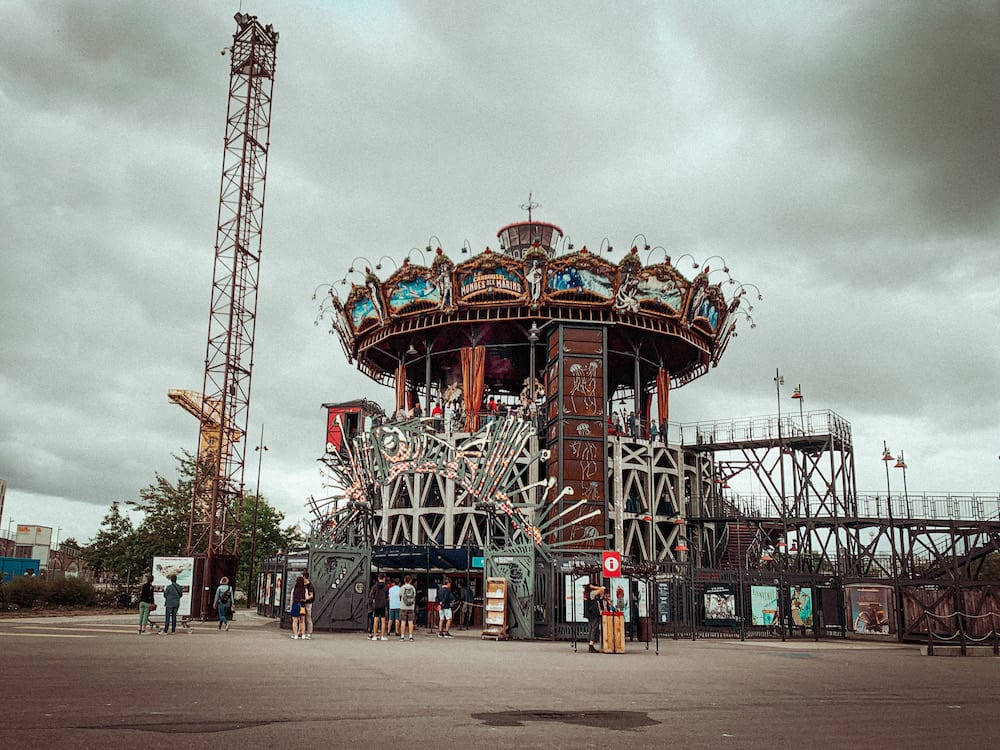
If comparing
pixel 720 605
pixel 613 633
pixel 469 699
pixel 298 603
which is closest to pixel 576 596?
pixel 613 633

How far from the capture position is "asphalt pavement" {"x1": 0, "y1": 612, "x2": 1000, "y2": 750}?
294 inches

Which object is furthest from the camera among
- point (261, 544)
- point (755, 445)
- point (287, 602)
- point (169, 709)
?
point (261, 544)

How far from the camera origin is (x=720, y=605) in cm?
2728

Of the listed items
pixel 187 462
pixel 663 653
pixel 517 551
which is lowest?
pixel 663 653

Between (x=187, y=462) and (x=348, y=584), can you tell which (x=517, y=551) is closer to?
(x=348, y=584)

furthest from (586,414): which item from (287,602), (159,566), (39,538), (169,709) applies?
(39,538)

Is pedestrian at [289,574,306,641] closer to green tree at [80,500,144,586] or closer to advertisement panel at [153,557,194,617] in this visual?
advertisement panel at [153,557,194,617]

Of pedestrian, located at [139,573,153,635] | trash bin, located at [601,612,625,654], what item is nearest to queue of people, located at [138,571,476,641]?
pedestrian, located at [139,573,153,635]

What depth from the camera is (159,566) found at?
32.4m

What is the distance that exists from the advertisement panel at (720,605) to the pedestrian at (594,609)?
291 inches

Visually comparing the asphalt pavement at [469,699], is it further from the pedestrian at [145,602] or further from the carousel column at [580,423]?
the carousel column at [580,423]

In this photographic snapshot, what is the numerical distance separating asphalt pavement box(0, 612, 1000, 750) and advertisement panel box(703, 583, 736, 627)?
918cm

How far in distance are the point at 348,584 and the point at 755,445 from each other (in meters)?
25.4

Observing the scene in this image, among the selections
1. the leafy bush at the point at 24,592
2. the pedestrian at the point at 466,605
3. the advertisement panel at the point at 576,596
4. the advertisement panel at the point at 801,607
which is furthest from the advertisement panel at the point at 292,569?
the advertisement panel at the point at 801,607
